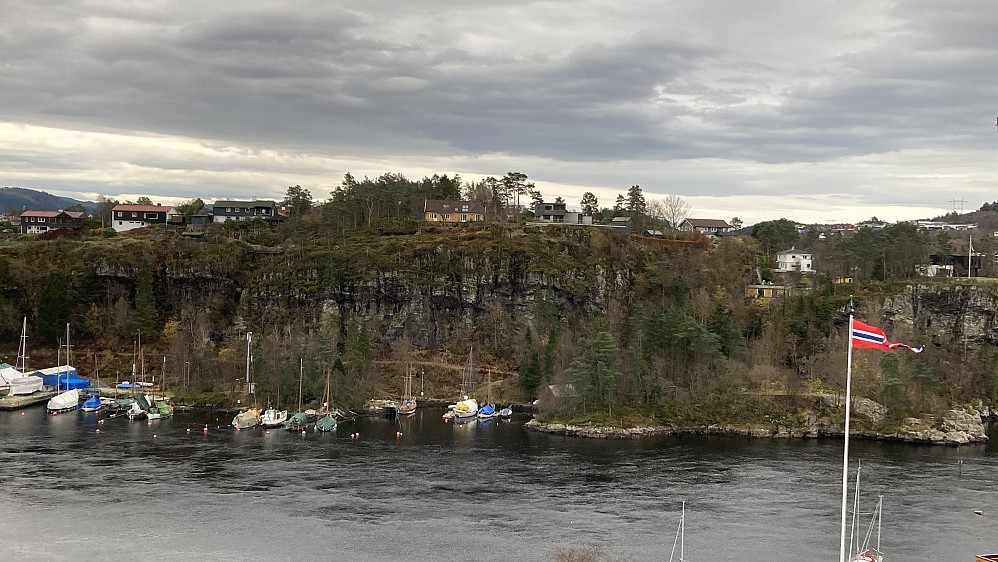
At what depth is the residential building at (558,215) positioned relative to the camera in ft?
537

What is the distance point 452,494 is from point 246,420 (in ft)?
113

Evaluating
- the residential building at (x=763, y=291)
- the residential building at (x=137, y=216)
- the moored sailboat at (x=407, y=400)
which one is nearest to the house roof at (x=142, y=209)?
the residential building at (x=137, y=216)

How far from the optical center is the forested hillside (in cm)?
9644

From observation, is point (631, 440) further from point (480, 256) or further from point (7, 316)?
point (7, 316)

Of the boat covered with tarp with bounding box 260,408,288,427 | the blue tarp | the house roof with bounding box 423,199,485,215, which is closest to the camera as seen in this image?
the boat covered with tarp with bounding box 260,408,288,427

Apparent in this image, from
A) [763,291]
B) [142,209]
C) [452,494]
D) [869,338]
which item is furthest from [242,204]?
[869,338]

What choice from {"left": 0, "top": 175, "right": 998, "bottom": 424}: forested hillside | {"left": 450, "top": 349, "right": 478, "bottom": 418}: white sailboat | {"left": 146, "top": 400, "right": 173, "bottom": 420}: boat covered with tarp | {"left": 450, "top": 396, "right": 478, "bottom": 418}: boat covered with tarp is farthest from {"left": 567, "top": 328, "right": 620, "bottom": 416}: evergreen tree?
{"left": 146, "top": 400, "right": 173, "bottom": 420}: boat covered with tarp

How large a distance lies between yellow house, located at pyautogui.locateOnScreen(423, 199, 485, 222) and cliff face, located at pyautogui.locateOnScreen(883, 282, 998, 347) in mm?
67290

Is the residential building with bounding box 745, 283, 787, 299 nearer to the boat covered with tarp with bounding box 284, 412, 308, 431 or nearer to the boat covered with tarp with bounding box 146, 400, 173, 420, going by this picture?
the boat covered with tarp with bounding box 284, 412, 308, 431

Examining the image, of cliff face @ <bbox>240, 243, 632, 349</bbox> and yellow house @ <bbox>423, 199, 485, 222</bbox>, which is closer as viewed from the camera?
cliff face @ <bbox>240, 243, 632, 349</bbox>

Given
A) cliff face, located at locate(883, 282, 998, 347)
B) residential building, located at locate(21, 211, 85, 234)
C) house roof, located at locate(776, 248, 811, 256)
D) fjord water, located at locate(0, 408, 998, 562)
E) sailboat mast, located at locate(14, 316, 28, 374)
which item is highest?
residential building, located at locate(21, 211, 85, 234)

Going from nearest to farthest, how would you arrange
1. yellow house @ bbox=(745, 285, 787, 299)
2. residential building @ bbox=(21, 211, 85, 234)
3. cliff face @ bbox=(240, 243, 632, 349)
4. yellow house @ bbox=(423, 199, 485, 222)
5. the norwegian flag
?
1. the norwegian flag
2. cliff face @ bbox=(240, 243, 632, 349)
3. yellow house @ bbox=(745, 285, 787, 299)
4. yellow house @ bbox=(423, 199, 485, 222)
5. residential building @ bbox=(21, 211, 85, 234)

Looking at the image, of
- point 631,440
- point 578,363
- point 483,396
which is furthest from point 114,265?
point 631,440

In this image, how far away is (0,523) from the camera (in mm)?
56719
